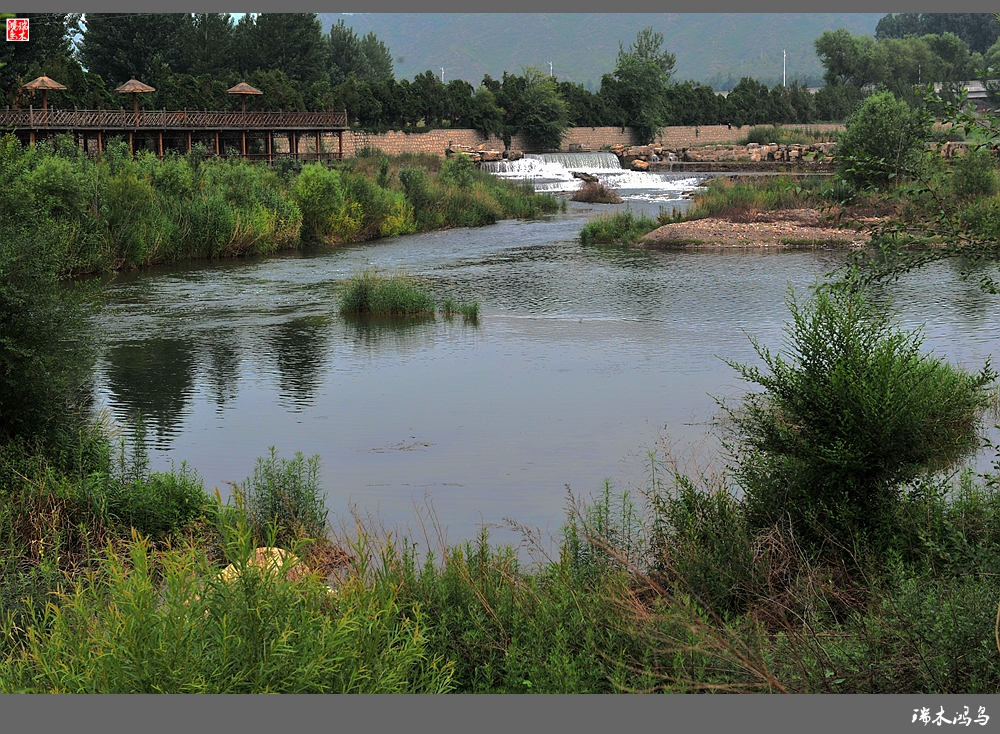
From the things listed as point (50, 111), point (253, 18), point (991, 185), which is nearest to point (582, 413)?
point (991, 185)

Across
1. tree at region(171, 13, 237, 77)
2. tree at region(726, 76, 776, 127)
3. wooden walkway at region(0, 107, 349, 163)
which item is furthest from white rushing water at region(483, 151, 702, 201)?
tree at region(726, 76, 776, 127)

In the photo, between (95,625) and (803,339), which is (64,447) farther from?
(803,339)

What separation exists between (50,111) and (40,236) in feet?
81.7

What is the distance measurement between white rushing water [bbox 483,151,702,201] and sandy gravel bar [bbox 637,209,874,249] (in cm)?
1293

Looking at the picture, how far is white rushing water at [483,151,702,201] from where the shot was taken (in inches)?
1700

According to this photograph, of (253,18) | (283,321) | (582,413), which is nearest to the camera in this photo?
(582,413)

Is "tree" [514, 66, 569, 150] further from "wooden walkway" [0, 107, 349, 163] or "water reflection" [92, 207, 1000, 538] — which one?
"water reflection" [92, 207, 1000, 538]

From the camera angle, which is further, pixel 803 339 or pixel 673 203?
pixel 673 203

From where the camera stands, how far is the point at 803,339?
7.34 m

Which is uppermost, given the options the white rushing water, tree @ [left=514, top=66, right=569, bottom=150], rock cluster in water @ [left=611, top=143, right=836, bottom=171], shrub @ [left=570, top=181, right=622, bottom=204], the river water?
tree @ [left=514, top=66, right=569, bottom=150]

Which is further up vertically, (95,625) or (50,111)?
(50,111)

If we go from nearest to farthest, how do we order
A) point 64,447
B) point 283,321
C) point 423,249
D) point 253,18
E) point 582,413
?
point 64,447 < point 582,413 < point 283,321 < point 423,249 < point 253,18

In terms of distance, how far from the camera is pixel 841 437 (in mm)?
6809

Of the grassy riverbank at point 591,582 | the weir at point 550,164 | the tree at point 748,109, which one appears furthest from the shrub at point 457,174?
the tree at point 748,109
